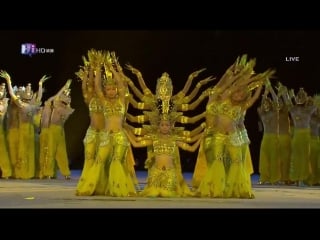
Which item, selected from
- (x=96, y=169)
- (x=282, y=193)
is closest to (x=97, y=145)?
(x=96, y=169)

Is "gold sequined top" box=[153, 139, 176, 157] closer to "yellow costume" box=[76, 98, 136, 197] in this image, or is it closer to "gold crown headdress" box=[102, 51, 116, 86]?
"yellow costume" box=[76, 98, 136, 197]

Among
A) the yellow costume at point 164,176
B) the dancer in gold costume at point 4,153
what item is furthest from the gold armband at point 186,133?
the dancer in gold costume at point 4,153

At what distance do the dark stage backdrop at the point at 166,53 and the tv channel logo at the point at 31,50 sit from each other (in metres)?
0.02

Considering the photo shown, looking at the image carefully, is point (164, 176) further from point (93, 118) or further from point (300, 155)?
point (300, 155)

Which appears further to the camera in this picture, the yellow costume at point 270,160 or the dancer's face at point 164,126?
the yellow costume at point 270,160

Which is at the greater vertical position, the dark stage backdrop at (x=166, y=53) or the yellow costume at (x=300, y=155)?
the dark stage backdrop at (x=166, y=53)

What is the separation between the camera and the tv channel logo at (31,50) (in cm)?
1201

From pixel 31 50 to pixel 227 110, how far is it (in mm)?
6258

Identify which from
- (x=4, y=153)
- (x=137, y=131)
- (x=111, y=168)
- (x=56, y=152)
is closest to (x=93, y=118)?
(x=137, y=131)

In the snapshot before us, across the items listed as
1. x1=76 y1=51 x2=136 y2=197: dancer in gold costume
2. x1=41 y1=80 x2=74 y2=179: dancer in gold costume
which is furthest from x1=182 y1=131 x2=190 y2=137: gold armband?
x1=41 y1=80 x2=74 y2=179: dancer in gold costume

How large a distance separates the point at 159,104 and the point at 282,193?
236 centimetres

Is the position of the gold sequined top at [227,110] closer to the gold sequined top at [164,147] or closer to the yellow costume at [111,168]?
the gold sequined top at [164,147]
